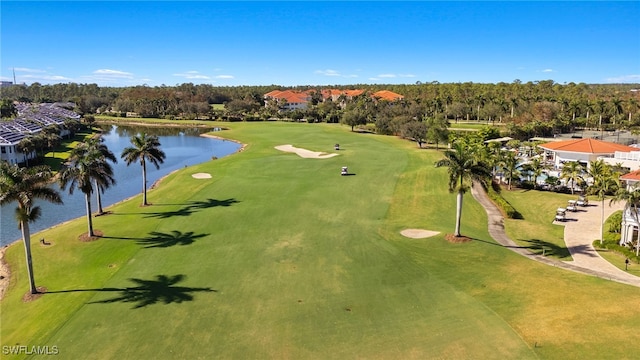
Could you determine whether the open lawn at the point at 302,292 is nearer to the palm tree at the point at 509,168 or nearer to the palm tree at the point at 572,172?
the palm tree at the point at 509,168

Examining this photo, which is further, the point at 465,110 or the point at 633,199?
the point at 465,110

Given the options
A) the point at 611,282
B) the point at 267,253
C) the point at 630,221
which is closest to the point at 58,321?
the point at 267,253

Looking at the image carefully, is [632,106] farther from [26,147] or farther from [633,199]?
[26,147]

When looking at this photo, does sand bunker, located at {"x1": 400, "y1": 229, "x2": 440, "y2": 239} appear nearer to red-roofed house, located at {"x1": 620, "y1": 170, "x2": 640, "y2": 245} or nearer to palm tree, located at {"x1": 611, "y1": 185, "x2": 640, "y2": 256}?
palm tree, located at {"x1": 611, "y1": 185, "x2": 640, "y2": 256}

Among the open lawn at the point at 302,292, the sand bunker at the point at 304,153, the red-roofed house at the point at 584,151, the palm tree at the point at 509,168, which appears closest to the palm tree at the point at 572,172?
the palm tree at the point at 509,168

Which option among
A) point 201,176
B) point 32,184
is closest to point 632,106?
point 201,176

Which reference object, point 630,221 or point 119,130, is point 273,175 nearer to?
point 630,221
